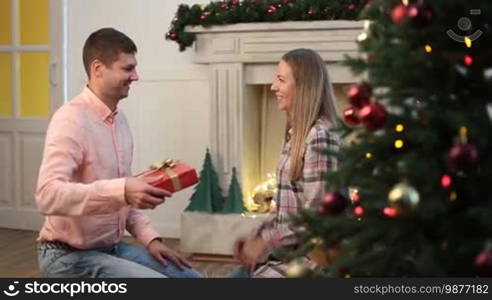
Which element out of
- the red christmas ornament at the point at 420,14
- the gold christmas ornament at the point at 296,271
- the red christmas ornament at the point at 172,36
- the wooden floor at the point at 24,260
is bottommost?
the wooden floor at the point at 24,260

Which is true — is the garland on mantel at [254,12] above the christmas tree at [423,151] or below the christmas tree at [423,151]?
above

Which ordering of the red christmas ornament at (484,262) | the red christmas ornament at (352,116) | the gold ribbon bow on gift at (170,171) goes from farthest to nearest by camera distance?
the gold ribbon bow on gift at (170,171)
the red christmas ornament at (352,116)
the red christmas ornament at (484,262)

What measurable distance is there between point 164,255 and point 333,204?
3.40 ft

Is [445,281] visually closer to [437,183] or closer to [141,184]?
[437,183]

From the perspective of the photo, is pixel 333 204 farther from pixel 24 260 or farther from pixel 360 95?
pixel 24 260

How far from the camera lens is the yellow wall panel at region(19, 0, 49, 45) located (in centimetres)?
555

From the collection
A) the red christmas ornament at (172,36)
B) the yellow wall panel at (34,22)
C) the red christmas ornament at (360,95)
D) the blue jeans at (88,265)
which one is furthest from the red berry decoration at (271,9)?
the red christmas ornament at (360,95)

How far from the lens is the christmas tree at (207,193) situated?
4746 millimetres

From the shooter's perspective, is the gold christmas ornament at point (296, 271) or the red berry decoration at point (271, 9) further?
the red berry decoration at point (271, 9)

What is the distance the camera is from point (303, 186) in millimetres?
2469

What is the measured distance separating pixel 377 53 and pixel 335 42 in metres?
3.03

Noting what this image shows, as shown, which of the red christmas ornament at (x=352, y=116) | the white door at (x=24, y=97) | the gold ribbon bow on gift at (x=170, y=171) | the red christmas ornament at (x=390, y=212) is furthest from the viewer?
the white door at (x=24, y=97)

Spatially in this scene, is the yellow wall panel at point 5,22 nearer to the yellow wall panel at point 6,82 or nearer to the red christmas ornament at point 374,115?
the yellow wall panel at point 6,82

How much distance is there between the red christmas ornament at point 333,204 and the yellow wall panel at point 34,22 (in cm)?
427
